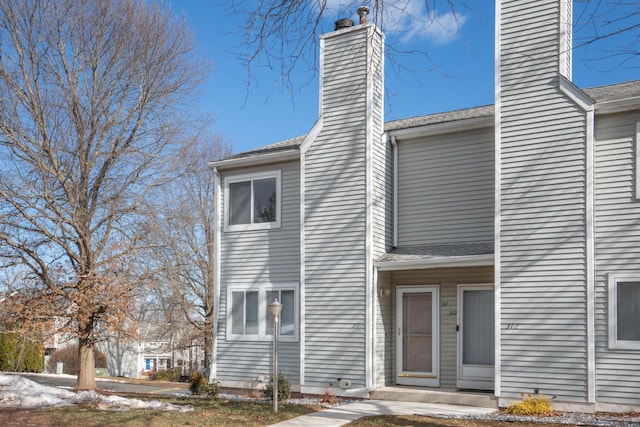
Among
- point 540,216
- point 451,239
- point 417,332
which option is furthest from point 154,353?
point 540,216

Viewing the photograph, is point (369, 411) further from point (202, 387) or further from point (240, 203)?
point (240, 203)

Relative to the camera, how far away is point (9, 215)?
48.8 ft

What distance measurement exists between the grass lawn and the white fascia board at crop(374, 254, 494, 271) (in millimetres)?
3280

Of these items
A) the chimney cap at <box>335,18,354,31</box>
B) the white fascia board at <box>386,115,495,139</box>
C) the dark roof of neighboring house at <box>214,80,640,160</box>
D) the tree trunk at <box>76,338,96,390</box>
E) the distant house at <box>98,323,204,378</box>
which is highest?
the chimney cap at <box>335,18,354,31</box>

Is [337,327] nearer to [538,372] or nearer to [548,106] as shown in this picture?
[538,372]

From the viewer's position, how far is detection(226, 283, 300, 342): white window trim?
13820 millimetres

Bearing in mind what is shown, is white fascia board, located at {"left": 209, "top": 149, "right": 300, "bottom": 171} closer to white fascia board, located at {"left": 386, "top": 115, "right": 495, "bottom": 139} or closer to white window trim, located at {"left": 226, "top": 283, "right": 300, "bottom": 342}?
white fascia board, located at {"left": 386, "top": 115, "right": 495, "bottom": 139}

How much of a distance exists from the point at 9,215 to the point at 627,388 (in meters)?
13.6

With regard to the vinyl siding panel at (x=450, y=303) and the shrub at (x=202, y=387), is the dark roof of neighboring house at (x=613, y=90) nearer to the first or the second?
the vinyl siding panel at (x=450, y=303)

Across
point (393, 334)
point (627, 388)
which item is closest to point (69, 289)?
point (393, 334)

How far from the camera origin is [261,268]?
47.4ft

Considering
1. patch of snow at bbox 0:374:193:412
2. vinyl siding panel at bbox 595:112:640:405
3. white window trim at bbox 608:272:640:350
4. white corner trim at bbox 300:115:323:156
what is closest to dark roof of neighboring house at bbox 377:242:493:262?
vinyl siding panel at bbox 595:112:640:405

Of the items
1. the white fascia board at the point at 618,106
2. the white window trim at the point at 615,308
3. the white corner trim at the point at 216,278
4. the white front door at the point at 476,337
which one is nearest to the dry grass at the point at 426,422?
the white window trim at the point at 615,308

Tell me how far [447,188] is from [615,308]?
4.04 metres
